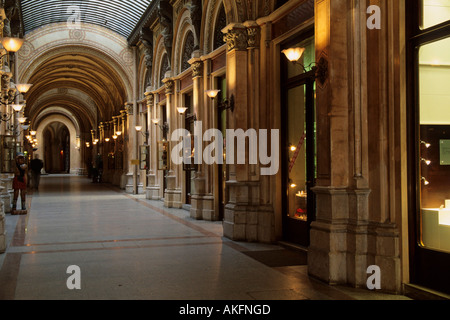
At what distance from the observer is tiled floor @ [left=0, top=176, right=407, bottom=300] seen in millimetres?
6195

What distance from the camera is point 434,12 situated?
607cm

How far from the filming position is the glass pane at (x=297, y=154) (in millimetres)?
9367

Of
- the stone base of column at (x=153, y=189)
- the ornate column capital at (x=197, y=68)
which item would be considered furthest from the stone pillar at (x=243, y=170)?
the stone base of column at (x=153, y=189)

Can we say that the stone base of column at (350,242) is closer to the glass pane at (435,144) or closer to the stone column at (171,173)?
the glass pane at (435,144)

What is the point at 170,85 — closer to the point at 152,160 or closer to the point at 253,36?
the point at 152,160

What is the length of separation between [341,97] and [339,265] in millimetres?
2242

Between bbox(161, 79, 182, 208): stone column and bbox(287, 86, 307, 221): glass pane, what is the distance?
27.2 feet

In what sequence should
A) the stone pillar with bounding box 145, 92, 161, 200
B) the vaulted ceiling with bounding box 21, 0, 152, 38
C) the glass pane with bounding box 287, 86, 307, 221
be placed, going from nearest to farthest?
the glass pane with bounding box 287, 86, 307, 221, the stone pillar with bounding box 145, 92, 161, 200, the vaulted ceiling with bounding box 21, 0, 152, 38

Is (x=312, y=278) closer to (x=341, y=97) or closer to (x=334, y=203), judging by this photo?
(x=334, y=203)

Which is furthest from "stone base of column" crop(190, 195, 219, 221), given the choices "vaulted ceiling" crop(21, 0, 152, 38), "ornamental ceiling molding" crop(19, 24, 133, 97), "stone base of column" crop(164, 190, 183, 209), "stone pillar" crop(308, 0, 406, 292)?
"ornamental ceiling molding" crop(19, 24, 133, 97)

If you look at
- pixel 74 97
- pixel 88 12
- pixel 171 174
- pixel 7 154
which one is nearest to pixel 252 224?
pixel 171 174

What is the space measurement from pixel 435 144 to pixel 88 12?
21579 millimetres

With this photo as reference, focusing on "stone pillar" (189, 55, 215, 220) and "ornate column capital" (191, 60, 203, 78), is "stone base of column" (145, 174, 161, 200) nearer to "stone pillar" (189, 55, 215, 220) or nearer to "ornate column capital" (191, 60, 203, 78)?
"stone pillar" (189, 55, 215, 220)
